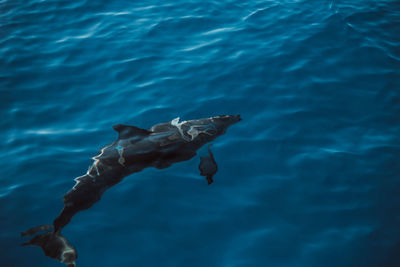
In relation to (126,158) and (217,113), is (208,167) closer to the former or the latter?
(126,158)

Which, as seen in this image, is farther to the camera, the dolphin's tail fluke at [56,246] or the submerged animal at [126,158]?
the submerged animal at [126,158]

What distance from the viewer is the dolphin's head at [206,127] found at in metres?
7.93

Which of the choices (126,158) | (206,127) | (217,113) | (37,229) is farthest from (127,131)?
(37,229)

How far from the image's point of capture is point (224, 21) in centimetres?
1227

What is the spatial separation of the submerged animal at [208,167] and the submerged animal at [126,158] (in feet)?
1.18

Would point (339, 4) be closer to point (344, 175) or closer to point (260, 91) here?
point (260, 91)

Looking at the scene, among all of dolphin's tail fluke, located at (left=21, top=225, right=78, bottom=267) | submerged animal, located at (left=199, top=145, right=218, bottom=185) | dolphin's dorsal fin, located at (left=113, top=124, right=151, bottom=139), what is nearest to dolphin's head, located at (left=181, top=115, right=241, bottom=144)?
submerged animal, located at (left=199, top=145, right=218, bottom=185)

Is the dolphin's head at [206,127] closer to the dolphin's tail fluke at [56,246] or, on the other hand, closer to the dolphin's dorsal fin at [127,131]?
the dolphin's dorsal fin at [127,131]

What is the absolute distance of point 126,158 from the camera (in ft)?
23.6

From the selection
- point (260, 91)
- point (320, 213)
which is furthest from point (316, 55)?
point (320, 213)

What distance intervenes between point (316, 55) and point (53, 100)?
756 cm

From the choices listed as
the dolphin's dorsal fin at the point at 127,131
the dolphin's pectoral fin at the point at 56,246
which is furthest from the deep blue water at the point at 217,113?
the dolphin's dorsal fin at the point at 127,131

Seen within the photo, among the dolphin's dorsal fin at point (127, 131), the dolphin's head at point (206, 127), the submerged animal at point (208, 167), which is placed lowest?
the submerged animal at point (208, 167)

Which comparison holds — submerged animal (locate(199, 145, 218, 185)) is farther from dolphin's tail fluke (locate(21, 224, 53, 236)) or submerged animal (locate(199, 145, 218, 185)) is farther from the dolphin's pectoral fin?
dolphin's tail fluke (locate(21, 224, 53, 236))
